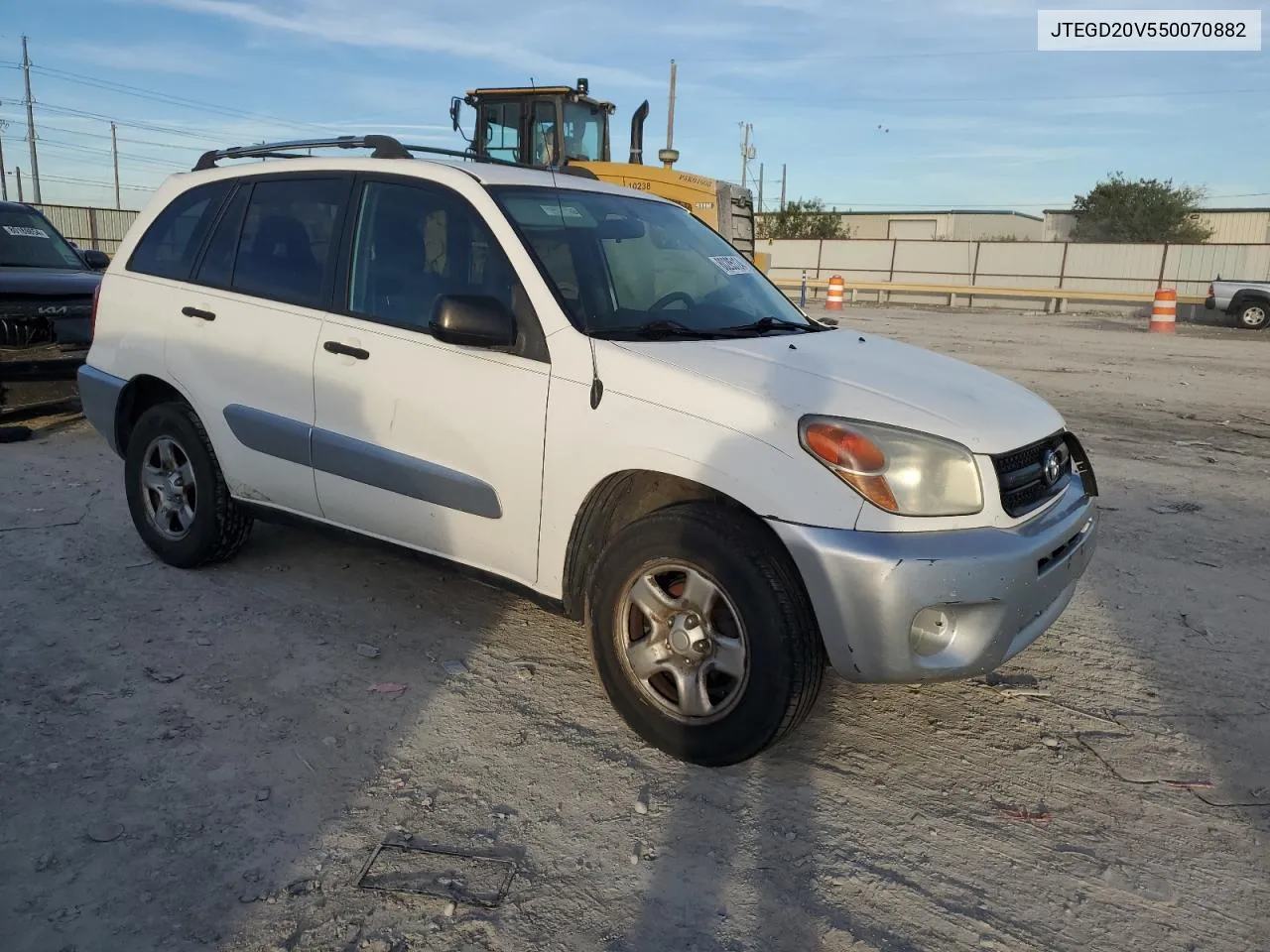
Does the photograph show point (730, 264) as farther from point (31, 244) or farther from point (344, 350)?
point (31, 244)

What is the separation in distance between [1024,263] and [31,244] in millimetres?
32552

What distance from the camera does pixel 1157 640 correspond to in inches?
165

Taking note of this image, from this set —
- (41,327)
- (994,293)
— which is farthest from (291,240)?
(994,293)

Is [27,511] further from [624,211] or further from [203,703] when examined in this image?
[624,211]

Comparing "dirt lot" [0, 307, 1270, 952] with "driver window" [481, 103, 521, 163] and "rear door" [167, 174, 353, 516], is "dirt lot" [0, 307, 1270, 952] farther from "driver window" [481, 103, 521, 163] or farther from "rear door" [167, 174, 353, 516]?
"driver window" [481, 103, 521, 163]

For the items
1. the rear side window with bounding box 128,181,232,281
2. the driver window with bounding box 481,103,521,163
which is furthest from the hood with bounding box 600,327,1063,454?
the driver window with bounding box 481,103,521,163

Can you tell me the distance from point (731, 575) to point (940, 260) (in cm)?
3576

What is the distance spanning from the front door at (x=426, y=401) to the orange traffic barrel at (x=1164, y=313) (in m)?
21.3

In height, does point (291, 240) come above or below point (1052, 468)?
above

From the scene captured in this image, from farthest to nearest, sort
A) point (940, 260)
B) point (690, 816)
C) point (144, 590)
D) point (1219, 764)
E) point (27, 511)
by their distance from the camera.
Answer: point (940, 260)
point (27, 511)
point (144, 590)
point (1219, 764)
point (690, 816)

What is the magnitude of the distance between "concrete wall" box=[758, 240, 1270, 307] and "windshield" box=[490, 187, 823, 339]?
105 ft

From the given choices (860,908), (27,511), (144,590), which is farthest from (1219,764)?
(27,511)

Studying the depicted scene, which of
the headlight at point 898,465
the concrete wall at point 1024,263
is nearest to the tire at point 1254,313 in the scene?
the concrete wall at point 1024,263

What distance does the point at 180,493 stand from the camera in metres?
4.68
